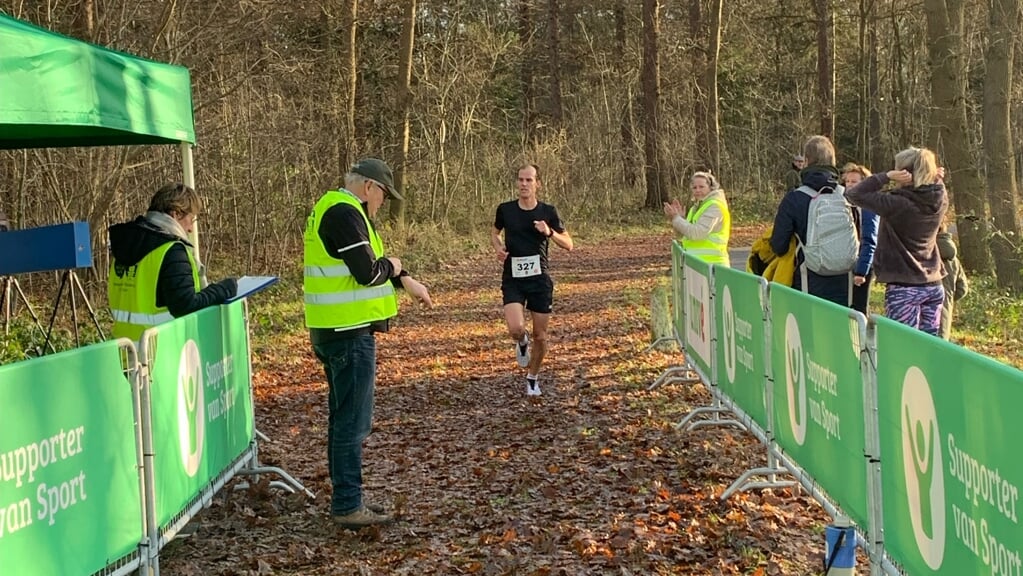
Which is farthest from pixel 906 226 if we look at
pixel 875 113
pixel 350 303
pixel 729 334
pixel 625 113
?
pixel 875 113

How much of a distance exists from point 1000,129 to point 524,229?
30.4ft

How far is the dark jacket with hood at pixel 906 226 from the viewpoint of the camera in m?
7.46

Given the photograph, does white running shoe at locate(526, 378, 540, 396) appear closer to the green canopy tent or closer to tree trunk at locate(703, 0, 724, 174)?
the green canopy tent

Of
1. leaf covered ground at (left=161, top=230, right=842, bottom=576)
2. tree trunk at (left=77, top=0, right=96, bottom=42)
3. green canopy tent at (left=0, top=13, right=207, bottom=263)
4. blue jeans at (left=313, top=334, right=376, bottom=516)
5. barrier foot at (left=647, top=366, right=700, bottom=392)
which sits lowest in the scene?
leaf covered ground at (left=161, top=230, right=842, bottom=576)

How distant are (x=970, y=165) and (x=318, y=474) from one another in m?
12.1

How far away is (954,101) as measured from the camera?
1565 centimetres

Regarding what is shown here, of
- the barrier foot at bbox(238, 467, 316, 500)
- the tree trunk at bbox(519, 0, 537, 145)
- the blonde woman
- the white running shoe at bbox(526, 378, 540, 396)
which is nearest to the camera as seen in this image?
the barrier foot at bbox(238, 467, 316, 500)

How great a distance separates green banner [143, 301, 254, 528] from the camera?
4852 millimetres

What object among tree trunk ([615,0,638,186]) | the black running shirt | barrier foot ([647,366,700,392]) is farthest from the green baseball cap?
tree trunk ([615,0,638,186])

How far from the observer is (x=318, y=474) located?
300 inches

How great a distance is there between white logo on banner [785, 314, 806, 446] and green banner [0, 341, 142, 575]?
3.36m

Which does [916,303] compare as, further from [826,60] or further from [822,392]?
[826,60]

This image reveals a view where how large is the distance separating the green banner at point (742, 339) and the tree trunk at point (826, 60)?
30.5m

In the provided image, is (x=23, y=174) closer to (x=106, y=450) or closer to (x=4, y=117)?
(x=4, y=117)
